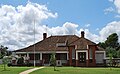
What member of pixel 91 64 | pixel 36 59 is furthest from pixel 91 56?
pixel 36 59

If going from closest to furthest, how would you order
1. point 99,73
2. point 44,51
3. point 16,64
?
1. point 99,73
2. point 16,64
3. point 44,51

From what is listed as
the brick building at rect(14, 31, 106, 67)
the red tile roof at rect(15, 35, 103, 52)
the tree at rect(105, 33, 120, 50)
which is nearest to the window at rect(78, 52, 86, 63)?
the brick building at rect(14, 31, 106, 67)

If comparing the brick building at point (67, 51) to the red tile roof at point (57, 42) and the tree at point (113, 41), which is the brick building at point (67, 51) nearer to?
the red tile roof at point (57, 42)

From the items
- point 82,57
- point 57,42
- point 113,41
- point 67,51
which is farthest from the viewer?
point 113,41

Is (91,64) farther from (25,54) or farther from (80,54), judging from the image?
(25,54)

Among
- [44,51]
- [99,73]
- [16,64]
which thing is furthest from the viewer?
[44,51]

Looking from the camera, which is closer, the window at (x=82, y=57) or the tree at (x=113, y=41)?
the window at (x=82, y=57)

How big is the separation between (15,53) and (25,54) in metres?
2.88

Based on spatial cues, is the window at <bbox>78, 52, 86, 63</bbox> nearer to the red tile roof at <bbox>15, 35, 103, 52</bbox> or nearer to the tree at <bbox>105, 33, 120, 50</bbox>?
the red tile roof at <bbox>15, 35, 103, 52</bbox>

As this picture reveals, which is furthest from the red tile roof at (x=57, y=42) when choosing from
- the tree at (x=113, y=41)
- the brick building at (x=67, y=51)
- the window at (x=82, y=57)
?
the tree at (x=113, y=41)

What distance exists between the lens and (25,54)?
66688mm

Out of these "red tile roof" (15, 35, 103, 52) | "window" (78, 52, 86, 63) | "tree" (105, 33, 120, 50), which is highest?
"tree" (105, 33, 120, 50)

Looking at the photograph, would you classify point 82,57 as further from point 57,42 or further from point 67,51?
point 57,42

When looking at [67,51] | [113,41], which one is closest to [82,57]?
[67,51]
